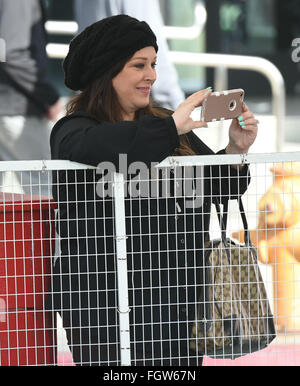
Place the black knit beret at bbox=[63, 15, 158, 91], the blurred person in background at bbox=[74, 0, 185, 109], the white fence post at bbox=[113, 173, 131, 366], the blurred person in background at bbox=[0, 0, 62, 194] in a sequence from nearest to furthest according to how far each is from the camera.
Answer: the white fence post at bbox=[113, 173, 131, 366] → the black knit beret at bbox=[63, 15, 158, 91] → the blurred person in background at bbox=[74, 0, 185, 109] → the blurred person in background at bbox=[0, 0, 62, 194]

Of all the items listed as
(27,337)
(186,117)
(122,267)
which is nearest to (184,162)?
(186,117)

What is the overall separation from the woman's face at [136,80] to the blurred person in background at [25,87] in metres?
3.12

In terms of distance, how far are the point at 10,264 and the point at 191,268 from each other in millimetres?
654

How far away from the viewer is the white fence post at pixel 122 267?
10.1ft

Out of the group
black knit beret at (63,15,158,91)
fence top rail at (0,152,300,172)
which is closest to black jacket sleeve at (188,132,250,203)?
fence top rail at (0,152,300,172)

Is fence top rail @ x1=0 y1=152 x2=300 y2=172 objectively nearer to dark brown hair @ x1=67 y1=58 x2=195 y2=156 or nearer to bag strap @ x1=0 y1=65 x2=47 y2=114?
dark brown hair @ x1=67 y1=58 x2=195 y2=156

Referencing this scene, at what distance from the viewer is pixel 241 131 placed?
10.8 ft

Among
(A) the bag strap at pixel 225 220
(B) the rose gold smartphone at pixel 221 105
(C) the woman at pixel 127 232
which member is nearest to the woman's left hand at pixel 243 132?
(C) the woman at pixel 127 232

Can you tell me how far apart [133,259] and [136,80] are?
647 mm

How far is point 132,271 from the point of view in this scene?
317 cm

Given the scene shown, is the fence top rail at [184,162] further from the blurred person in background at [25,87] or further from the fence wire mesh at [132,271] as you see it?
the blurred person in background at [25,87]

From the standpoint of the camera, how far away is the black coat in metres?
3.14

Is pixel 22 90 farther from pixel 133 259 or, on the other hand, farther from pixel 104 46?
pixel 133 259

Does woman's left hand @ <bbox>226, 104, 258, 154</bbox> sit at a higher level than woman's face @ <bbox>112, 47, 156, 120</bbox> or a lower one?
lower
